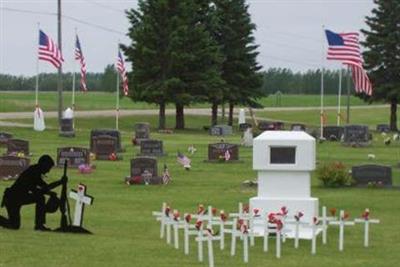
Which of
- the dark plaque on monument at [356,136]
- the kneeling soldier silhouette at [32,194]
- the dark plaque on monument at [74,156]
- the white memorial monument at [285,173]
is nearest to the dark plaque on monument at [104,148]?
the dark plaque on monument at [74,156]

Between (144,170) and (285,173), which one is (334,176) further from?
(285,173)

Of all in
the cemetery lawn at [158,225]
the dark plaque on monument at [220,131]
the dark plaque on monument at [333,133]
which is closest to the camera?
the cemetery lawn at [158,225]

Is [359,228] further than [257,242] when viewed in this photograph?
Yes

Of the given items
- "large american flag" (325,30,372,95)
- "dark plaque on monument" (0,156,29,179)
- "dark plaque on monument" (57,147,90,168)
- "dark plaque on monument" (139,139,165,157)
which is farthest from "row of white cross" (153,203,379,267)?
"large american flag" (325,30,372,95)

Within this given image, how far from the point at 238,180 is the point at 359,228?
1045 cm

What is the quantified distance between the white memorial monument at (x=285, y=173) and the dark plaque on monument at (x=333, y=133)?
35698mm

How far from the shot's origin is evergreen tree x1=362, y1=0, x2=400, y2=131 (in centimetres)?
6806

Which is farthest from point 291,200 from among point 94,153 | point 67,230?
point 94,153

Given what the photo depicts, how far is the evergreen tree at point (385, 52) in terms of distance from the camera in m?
68.1

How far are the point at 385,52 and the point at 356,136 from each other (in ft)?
74.3

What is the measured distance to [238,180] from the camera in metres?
28.4

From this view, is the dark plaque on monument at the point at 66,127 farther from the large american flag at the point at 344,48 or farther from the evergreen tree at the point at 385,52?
the evergreen tree at the point at 385,52

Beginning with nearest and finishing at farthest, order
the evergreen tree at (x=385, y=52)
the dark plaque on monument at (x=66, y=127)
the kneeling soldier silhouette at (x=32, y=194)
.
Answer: the kneeling soldier silhouette at (x=32, y=194) < the dark plaque on monument at (x=66, y=127) < the evergreen tree at (x=385, y=52)

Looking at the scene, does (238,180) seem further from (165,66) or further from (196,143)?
(165,66)
